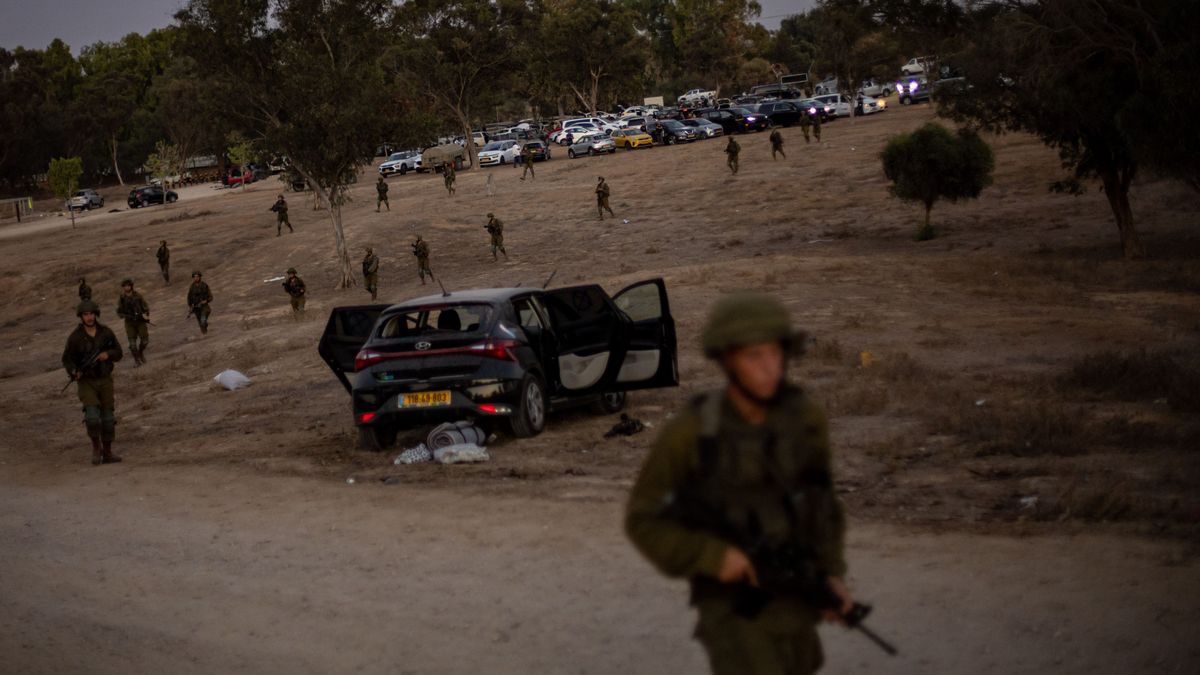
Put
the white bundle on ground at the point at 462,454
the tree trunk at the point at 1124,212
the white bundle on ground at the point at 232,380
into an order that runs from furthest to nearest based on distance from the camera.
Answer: the tree trunk at the point at 1124,212 → the white bundle on ground at the point at 232,380 → the white bundle on ground at the point at 462,454

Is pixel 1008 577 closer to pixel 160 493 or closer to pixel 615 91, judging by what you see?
pixel 160 493

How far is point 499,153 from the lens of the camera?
71438 millimetres

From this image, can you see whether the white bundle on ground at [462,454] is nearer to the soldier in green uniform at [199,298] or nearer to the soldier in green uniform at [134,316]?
the soldier in green uniform at [134,316]

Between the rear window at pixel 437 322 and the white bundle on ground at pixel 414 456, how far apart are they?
105 centimetres

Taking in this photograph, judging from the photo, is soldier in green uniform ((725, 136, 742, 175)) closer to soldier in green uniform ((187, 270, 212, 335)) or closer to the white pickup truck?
soldier in green uniform ((187, 270, 212, 335))

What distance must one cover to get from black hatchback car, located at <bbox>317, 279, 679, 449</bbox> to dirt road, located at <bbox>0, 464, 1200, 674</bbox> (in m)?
1.66

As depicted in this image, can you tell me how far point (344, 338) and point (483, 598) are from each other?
601 centimetres

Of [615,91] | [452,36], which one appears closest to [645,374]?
[452,36]

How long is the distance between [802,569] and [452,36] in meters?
Result: 67.1

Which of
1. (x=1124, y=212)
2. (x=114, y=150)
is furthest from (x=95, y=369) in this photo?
(x=114, y=150)

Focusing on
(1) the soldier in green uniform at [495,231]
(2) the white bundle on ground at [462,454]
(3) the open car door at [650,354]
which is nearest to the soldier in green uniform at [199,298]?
(1) the soldier in green uniform at [495,231]

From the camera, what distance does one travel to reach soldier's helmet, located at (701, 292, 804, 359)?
317 cm

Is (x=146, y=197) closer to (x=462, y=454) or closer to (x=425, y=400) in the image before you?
(x=425, y=400)

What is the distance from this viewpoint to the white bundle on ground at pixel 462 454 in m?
11.3
